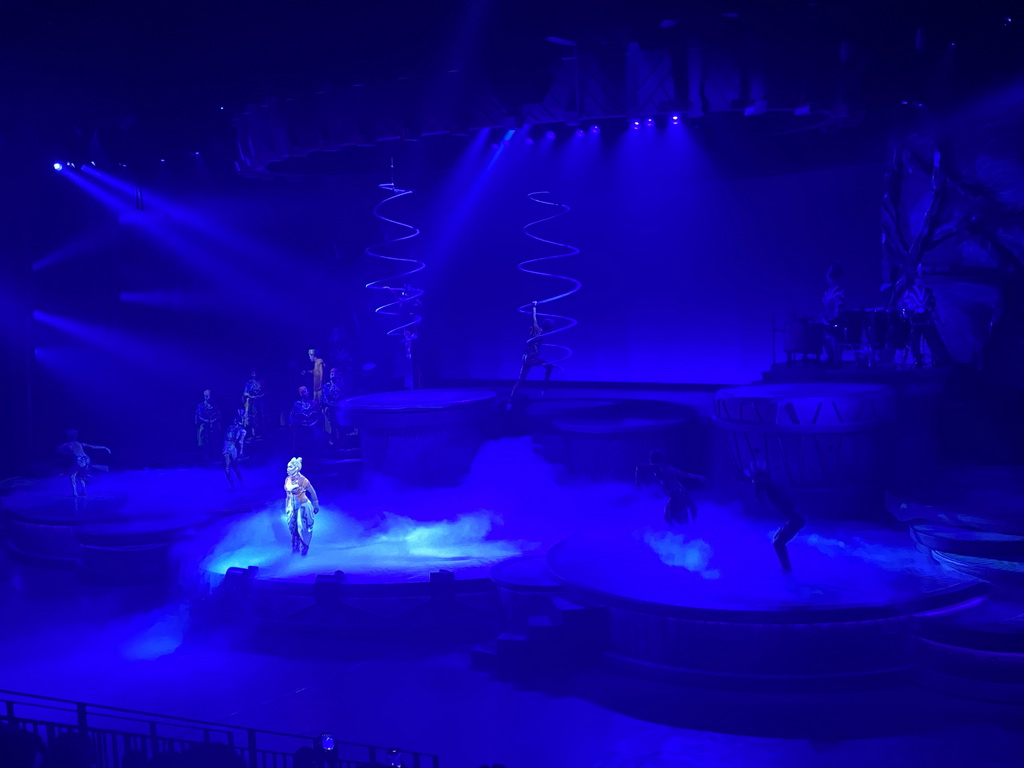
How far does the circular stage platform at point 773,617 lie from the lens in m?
7.38

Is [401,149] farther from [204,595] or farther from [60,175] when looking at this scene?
[204,595]

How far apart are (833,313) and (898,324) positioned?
962 millimetres

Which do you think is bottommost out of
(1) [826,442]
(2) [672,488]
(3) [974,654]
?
(3) [974,654]

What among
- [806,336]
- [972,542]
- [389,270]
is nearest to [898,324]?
[806,336]

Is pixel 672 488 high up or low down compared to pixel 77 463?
down

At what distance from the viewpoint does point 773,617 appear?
7.37 m

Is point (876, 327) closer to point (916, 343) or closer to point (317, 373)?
point (916, 343)

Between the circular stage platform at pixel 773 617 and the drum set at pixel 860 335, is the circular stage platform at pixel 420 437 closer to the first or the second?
the drum set at pixel 860 335

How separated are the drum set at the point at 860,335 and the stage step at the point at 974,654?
4311 mm

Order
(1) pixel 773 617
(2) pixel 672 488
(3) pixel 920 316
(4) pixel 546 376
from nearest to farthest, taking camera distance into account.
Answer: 1. (1) pixel 773 617
2. (2) pixel 672 488
3. (3) pixel 920 316
4. (4) pixel 546 376

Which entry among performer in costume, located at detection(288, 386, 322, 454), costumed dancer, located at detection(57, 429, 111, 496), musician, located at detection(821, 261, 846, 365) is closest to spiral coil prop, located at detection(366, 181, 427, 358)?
performer in costume, located at detection(288, 386, 322, 454)

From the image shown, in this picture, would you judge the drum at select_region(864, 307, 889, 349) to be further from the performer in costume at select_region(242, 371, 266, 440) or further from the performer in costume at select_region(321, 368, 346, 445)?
the performer in costume at select_region(242, 371, 266, 440)

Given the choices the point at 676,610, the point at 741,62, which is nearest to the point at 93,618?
the point at 676,610

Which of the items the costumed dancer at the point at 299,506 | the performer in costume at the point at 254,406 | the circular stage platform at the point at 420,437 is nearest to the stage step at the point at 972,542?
the costumed dancer at the point at 299,506
